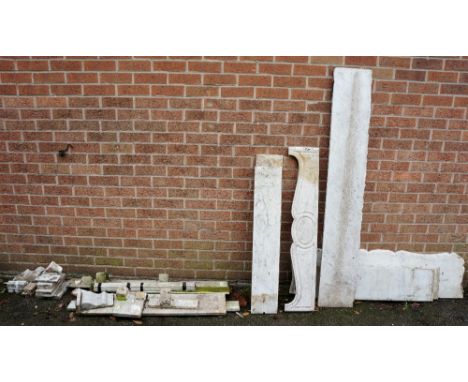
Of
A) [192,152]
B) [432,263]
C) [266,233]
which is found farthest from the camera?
[432,263]

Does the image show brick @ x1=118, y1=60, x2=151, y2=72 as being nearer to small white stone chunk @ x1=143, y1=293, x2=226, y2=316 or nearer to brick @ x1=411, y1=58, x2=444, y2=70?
small white stone chunk @ x1=143, y1=293, x2=226, y2=316

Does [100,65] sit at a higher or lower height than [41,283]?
higher

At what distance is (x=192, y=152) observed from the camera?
3457 millimetres

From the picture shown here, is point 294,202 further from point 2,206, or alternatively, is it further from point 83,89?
point 2,206

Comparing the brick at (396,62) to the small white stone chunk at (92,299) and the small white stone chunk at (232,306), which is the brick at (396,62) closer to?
the small white stone chunk at (232,306)

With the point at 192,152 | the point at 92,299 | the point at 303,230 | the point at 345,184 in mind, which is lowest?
the point at 92,299

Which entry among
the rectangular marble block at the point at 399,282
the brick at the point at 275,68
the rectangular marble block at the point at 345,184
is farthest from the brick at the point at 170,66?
→ the rectangular marble block at the point at 399,282

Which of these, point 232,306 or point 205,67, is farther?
point 232,306

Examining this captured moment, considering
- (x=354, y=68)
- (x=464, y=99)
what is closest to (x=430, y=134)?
(x=464, y=99)

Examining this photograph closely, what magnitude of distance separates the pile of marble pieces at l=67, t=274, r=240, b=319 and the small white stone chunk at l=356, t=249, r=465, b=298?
123 centimetres

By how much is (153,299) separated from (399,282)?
2.12 m

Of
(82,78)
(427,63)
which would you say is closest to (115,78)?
(82,78)

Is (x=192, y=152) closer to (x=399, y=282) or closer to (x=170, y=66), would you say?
(x=170, y=66)

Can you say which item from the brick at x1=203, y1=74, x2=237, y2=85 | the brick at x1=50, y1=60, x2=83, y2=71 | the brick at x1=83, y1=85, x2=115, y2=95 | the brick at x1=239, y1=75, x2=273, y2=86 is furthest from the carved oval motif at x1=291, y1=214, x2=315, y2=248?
the brick at x1=50, y1=60, x2=83, y2=71
